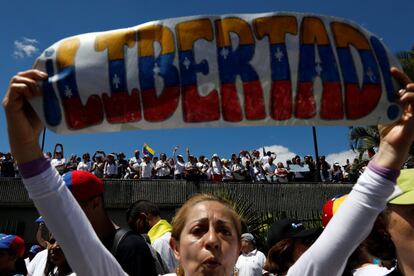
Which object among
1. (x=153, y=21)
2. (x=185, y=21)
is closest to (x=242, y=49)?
(x=185, y=21)

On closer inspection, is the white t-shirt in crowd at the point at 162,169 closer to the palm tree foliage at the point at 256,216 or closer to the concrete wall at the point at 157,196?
the concrete wall at the point at 157,196

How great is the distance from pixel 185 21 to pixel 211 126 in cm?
45

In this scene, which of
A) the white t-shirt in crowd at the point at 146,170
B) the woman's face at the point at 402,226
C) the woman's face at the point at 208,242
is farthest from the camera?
the white t-shirt in crowd at the point at 146,170

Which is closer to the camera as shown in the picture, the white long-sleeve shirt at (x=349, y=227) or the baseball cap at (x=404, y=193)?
the white long-sleeve shirt at (x=349, y=227)

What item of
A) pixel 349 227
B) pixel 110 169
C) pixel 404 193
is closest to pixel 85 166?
pixel 110 169

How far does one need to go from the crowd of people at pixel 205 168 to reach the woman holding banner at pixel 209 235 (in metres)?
14.1

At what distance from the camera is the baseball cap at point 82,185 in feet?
9.63

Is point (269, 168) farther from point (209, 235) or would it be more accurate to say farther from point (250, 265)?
point (209, 235)

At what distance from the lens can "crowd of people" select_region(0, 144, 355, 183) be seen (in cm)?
1636

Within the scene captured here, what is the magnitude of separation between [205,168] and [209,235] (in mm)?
14754

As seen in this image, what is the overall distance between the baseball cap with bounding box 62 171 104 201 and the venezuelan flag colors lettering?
3.67 ft

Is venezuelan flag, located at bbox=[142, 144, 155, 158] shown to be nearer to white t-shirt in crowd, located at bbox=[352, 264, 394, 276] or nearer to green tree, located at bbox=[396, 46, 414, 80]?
green tree, located at bbox=[396, 46, 414, 80]

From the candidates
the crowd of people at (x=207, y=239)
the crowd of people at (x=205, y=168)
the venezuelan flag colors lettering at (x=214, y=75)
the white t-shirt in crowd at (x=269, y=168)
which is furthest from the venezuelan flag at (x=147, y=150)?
the venezuelan flag colors lettering at (x=214, y=75)

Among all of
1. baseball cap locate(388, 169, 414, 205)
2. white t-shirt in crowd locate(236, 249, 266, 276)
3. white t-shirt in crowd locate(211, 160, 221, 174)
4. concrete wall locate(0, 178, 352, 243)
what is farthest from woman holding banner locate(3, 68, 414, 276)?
white t-shirt in crowd locate(211, 160, 221, 174)
